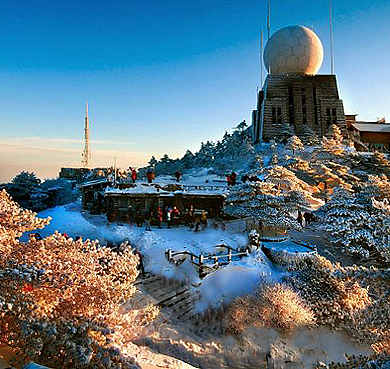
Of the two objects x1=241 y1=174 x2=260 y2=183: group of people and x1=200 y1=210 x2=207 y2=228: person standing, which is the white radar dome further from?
x1=200 y1=210 x2=207 y2=228: person standing

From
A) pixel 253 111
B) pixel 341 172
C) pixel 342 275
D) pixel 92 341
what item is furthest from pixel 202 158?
pixel 92 341

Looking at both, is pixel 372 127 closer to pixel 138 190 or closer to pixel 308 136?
pixel 308 136

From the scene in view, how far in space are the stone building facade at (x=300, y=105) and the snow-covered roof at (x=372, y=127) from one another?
7986 millimetres

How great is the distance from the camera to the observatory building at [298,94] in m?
43.8

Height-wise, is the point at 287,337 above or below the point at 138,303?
below

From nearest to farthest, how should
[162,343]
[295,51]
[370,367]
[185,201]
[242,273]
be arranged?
[370,367]
[162,343]
[242,273]
[185,201]
[295,51]

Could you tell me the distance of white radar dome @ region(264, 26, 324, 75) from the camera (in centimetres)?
4331

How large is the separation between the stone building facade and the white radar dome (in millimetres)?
1411

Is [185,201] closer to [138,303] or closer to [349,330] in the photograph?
[138,303]

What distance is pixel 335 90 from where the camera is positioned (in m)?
45.0

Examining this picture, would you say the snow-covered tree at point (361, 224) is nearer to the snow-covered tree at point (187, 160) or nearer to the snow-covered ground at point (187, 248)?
the snow-covered ground at point (187, 248)

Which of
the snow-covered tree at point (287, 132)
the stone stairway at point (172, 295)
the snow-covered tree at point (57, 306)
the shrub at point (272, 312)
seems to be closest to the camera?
the snow-covered tree at point (57, 306)

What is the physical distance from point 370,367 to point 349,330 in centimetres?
819

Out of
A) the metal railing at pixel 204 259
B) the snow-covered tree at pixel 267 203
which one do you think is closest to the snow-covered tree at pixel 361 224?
the snow-covered tree at pixel 267 203
